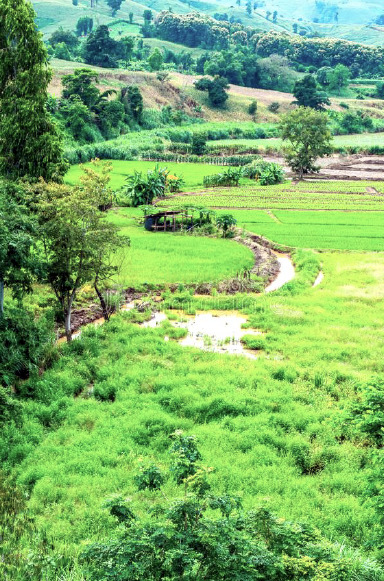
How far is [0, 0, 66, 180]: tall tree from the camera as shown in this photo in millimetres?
20719

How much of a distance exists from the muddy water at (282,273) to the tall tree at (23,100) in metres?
11.7

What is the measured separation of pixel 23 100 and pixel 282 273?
52.3 ft

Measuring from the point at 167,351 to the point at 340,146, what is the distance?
78761 millimetres

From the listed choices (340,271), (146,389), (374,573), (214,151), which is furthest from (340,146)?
(374,573)

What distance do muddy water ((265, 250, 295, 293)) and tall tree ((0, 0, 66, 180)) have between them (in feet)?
38.4

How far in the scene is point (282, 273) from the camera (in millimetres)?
29188

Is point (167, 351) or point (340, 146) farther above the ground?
point (340, 146)

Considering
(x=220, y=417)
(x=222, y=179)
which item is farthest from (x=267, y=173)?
(x=220, y=417)

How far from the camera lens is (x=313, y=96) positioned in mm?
105500

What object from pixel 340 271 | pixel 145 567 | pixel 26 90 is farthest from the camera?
pixel 340 271

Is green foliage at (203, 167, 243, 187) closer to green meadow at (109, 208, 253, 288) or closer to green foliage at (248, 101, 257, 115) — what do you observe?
green meadow at (109, 208, 253, 288)

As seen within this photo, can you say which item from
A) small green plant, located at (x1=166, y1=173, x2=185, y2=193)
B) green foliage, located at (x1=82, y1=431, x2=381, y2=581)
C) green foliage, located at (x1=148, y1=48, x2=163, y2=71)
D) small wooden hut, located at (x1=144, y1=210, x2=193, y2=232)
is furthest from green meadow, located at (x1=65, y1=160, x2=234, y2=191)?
green foliage, located at (x1=148, y1=48, x2=163, y2=71)

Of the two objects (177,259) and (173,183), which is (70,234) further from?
(173,183)

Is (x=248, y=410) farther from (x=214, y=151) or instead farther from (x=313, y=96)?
(x=313, y=96)
